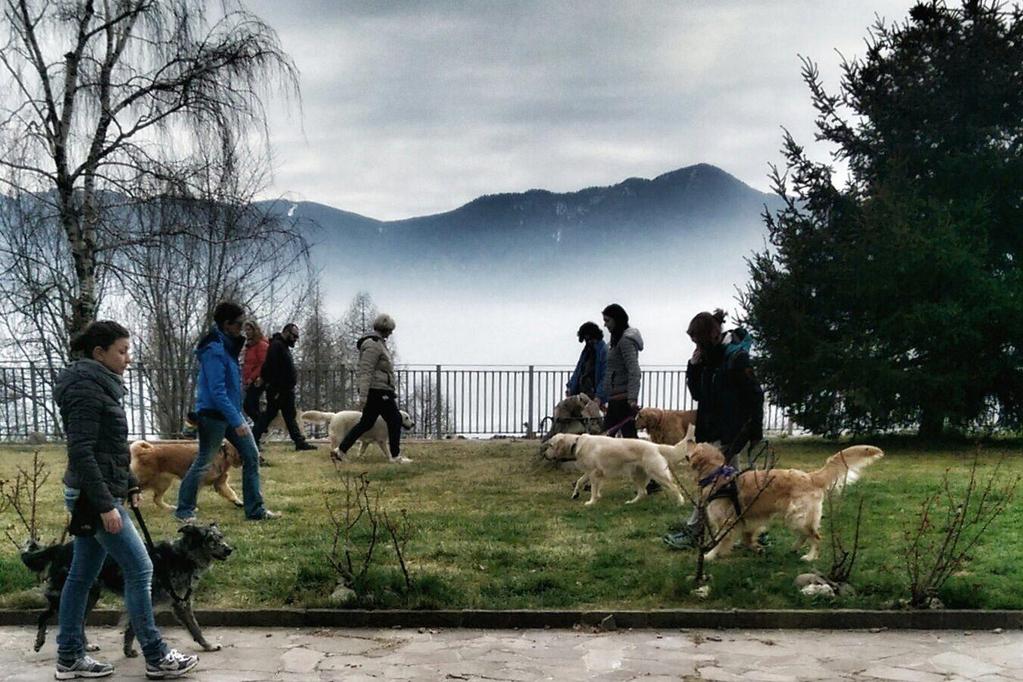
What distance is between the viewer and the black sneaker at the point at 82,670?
15.4ft

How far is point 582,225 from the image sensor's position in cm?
18562

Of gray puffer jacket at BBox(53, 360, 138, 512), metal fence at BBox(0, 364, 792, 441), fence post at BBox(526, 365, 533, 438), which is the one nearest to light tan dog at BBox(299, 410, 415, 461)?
metal fence at BBox(0, 364, 792, 441)

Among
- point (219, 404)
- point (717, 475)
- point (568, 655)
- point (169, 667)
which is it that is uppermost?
point (219, 404)

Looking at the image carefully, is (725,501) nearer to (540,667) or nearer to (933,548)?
(933,548)

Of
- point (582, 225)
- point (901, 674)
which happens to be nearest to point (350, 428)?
point (901, 674)

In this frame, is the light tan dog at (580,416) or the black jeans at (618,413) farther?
the light tan dog at (580,416)

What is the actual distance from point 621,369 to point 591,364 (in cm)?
184

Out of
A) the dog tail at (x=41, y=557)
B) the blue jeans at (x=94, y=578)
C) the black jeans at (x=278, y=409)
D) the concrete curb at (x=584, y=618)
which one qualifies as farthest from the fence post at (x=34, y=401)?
the blue jeans at (x=94, y=578)

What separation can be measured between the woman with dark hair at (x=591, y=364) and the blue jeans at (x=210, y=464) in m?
4.35

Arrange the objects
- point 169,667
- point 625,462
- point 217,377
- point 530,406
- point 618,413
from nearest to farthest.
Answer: point 169,667
point 217,377
point 625,462
point 618,413
point 530,406

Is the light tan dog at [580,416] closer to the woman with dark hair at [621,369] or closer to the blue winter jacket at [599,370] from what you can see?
the blue winter jacket at [599,370]

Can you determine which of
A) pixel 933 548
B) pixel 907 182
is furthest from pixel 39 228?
pixel 907 182

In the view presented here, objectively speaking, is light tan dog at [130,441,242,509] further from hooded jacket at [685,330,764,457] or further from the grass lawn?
hooded jacket at [685,330,764,457]

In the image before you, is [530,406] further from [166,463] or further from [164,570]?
[164,570]
